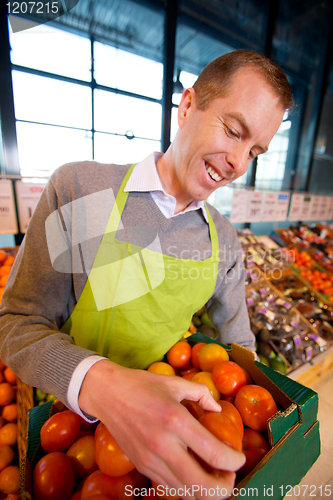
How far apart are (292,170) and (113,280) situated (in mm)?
4881

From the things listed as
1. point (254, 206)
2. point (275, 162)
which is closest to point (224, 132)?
point (254, 206)

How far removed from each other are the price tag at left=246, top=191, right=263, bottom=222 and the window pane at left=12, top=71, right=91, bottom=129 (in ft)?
7.06

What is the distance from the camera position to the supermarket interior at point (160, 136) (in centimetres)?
121

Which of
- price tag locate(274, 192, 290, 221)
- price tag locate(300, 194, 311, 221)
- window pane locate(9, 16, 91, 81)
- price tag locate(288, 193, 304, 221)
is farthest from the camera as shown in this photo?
price tag locate(300, 194, 311, 221)

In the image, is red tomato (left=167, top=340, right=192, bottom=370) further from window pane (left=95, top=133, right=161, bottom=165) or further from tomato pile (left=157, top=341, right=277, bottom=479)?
window pane (left=95, top=133, right=161, bottom=165)

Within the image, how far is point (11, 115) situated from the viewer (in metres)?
2.04

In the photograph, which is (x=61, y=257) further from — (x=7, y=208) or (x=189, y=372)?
(x=7, y=208)

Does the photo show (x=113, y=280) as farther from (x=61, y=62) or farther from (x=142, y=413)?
(x=61, y=62)

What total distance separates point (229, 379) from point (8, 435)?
1284mm

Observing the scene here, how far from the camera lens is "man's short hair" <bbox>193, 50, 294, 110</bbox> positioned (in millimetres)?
791

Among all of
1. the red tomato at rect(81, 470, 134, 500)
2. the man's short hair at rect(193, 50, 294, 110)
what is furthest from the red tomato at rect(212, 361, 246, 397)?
the man's short hair at rect(193, 50, 294, 110)

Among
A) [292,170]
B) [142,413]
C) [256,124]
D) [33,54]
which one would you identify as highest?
[33,54]

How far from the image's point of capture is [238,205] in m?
2.77

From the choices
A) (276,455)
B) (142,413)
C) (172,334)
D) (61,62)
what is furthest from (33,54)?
(276,455)
